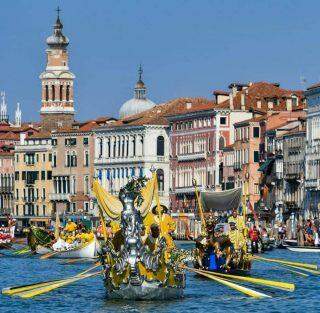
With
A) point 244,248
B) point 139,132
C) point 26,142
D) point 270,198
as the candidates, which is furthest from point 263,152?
point 244,248

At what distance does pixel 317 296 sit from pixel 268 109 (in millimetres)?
84642

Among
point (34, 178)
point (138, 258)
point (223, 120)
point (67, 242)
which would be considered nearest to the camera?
point (138, 258)

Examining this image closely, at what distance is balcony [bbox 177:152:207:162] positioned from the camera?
146200 mm

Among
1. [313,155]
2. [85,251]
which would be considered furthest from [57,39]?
[85,251]

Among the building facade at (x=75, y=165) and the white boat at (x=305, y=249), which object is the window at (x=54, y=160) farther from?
the white boat at (x=305, y=249)

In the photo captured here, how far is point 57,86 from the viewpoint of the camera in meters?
181

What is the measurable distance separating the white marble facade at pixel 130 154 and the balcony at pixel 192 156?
78.6 inches

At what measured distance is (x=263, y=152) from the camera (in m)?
135

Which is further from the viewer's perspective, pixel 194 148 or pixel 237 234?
pixel 194 148

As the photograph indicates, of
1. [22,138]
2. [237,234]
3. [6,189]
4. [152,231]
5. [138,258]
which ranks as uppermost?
[22,138]

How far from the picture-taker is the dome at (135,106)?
6959 inches

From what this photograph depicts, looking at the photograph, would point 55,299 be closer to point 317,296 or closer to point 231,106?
point 317,296

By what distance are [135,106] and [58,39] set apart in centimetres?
1062

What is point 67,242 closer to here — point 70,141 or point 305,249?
point 305,249
